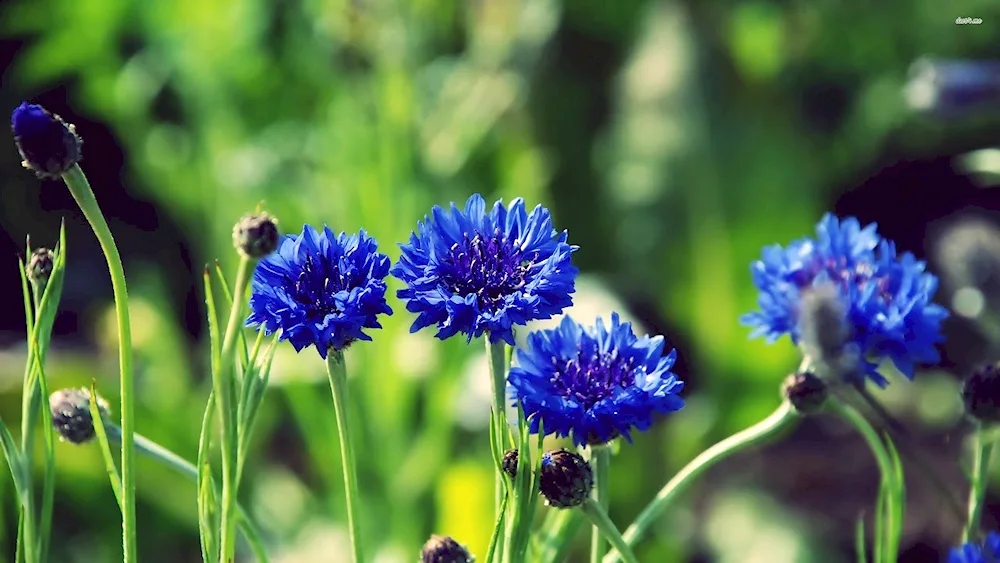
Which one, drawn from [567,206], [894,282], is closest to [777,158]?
[567,206]

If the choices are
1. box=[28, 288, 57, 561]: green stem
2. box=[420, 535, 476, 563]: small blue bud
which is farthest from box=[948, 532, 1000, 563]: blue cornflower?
box=[28, 288, 57, 561]: green stem

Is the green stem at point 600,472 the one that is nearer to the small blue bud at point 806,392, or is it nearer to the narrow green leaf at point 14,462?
the small blue bud at point 806,392

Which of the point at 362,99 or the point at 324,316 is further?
the point at 362,99

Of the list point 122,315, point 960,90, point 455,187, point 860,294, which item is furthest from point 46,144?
point 455,187

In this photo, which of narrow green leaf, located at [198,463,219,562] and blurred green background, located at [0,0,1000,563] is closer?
narrow green leaf, located at [198,463,219,562]

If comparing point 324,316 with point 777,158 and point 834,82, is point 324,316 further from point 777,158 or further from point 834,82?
point 834,82

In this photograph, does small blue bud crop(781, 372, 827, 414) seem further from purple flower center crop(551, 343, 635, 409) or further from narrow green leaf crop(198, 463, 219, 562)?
narrow green leaf crop(198, 463, 219, 562)

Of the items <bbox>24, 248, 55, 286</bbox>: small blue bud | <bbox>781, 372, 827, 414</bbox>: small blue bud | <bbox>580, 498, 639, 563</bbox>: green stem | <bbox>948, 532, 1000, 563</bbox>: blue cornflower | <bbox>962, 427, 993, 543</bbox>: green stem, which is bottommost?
<bbox>948, 532, 1000, 563</bbox>: blue cornflower
